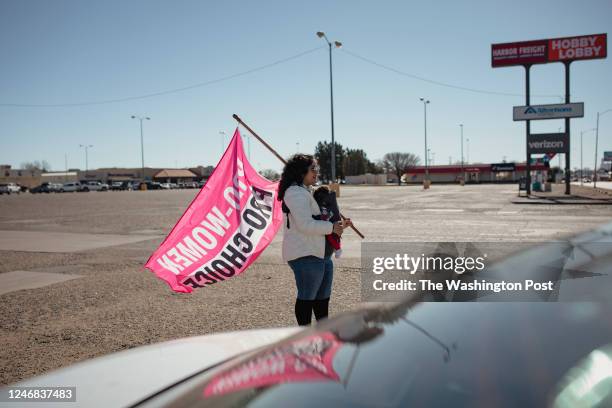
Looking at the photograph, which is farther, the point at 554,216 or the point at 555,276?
the point at 554,216

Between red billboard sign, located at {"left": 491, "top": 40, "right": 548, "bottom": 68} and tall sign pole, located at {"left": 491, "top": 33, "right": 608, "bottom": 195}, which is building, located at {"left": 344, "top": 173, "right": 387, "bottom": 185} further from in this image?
tall sign pole, located at {"left": 491, "top": 33, "right": 608, "bottom": 195}

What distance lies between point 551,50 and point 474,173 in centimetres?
6938

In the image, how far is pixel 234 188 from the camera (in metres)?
4.65

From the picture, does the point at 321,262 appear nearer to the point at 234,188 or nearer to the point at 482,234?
the point at 234,188

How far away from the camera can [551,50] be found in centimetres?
2972

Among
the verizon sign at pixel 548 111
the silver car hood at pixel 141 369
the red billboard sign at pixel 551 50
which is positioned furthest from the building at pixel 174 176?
the silver car hood at pixel 141 369

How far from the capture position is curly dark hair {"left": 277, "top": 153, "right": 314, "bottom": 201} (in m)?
3.83

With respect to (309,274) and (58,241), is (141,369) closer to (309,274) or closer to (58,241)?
(309,274)

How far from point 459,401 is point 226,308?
15.4 ft

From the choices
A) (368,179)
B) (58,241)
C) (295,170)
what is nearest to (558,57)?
(58,241)

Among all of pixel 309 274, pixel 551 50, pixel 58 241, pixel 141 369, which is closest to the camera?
pixel 141 369

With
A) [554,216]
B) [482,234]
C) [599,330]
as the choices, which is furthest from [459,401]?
[554,216]

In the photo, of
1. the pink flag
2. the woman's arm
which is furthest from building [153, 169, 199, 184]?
the woman's arm

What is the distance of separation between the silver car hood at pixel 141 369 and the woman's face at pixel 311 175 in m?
1.31
